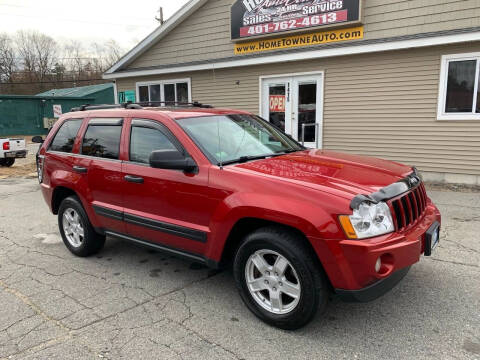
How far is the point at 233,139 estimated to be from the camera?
3758 millimetres

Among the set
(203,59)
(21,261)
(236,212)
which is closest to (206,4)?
(203,59)

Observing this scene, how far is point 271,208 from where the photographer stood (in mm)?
2799

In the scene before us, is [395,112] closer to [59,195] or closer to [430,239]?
[430,239]

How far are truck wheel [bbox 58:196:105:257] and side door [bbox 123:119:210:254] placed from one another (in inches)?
31.4

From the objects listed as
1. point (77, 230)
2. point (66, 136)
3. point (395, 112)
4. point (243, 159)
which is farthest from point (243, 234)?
point (395, 112)

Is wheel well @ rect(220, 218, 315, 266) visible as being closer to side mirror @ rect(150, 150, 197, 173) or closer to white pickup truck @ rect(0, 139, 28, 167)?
side mirror @ rect(150, 150, 197, 173)

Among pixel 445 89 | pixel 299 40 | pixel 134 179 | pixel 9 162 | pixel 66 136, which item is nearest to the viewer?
pixel 134 179

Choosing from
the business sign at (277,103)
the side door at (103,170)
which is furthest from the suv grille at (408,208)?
the business sign at (277,103)

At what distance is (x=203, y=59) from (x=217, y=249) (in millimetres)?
9573

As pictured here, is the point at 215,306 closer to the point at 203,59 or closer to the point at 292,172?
the point at 292,172

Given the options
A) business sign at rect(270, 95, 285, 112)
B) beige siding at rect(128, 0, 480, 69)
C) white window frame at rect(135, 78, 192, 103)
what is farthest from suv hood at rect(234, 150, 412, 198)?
white window frame at rect(135, 78, 192, 103)

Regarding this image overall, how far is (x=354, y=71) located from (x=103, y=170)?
6929mm

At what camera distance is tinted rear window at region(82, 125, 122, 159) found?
4.03 m

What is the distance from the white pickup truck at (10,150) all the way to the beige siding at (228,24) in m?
4.76
